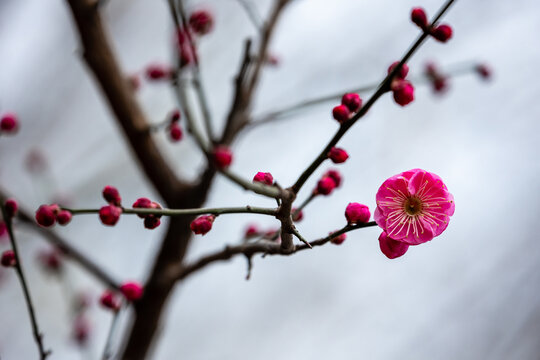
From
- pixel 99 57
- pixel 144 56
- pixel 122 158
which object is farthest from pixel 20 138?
pixel 99 57

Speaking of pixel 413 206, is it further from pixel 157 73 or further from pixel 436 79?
pixel 157 73

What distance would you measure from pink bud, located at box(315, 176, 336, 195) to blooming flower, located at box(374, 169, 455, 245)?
0.06 m

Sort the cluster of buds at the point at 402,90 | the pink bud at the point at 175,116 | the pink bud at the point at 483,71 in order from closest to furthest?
1. the cluster of buds at the point at 402,90
2. the pink bud at the point at 175,116
3. the pink bud at the point at 483,71

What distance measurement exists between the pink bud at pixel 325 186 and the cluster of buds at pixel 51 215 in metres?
0.27

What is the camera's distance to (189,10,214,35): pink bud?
876mm

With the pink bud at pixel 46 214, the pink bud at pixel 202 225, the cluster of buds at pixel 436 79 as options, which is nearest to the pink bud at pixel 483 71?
the cluster of buds at pixel 436 79

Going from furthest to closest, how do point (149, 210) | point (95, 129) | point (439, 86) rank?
point (95, 129), point (439, 86), point (149, 210)

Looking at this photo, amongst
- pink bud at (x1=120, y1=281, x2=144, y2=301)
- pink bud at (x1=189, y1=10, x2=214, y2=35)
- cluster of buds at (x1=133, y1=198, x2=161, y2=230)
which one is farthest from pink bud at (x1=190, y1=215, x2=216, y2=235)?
pink bud at (x1=189, y1=10, x2=214, y2=35)

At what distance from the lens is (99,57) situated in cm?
79

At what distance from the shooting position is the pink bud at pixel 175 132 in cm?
78

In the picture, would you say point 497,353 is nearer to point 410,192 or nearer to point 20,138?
point 410,192

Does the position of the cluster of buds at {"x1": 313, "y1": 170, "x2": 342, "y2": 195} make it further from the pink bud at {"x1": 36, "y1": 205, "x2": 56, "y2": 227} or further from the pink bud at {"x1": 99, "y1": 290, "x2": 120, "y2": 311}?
the pink bud at {"x1": 99, "y1": 290, "x2": 120, "y2": 311}

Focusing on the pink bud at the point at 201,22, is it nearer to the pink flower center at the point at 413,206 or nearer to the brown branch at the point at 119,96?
the brown branch at the point at 119,96

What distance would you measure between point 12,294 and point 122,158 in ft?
2.21
